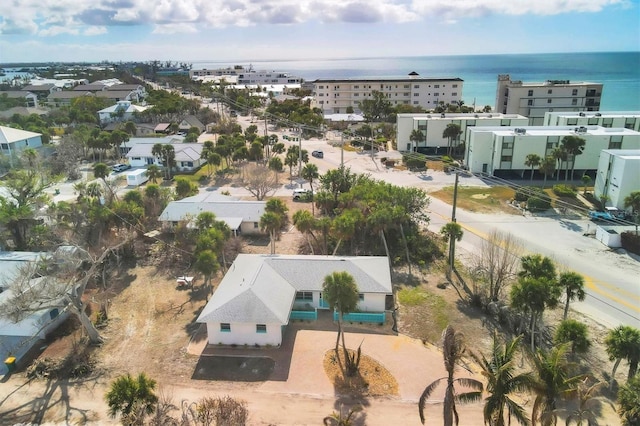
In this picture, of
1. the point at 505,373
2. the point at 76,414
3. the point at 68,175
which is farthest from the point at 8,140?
the point at 505,373

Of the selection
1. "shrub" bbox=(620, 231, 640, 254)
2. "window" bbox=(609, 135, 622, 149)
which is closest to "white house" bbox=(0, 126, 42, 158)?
"shrub" bbox=(620, 231, 640, 254)

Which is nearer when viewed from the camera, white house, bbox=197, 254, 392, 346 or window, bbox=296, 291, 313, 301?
white house, bbox=197, 254, 392, 346

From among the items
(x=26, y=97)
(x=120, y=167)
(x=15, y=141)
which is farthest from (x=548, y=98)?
(x=26, y=97)

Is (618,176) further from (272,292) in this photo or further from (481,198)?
(272,292)

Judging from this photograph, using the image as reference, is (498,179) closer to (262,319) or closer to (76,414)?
(262,319)

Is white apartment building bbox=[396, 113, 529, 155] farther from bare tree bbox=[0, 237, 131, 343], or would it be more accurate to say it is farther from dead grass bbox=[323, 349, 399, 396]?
bare tree bbox=[0, 237, 131, 343]

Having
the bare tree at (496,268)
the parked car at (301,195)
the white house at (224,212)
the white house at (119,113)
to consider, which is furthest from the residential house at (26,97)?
the bare tree at (496,268)

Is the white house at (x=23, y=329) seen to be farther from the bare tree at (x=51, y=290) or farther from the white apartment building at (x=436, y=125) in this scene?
the white apartment building at (x=436, y=125)
